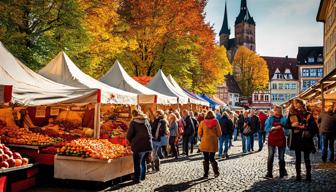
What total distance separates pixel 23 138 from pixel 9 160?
6.67 feet

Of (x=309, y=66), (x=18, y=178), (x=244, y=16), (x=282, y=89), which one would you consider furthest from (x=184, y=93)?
(x=244, y=16)

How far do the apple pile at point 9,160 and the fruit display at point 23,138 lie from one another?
3.50 ft

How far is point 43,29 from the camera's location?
16.2 m

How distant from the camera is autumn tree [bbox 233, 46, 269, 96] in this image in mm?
67312

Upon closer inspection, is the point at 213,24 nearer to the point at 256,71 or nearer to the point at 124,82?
the point at 124,82

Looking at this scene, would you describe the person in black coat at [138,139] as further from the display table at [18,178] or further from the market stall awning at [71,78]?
the display table at [18,178]

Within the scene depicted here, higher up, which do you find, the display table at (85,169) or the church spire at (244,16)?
the church spire at (244,16)

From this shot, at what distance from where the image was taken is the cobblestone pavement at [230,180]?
9.02 m

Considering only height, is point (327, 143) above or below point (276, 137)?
below

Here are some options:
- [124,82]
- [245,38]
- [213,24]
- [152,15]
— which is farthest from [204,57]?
[245,38]

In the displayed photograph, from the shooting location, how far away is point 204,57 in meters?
31.0

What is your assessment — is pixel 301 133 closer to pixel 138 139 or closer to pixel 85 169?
pixel 138 139

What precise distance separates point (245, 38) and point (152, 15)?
102607mm

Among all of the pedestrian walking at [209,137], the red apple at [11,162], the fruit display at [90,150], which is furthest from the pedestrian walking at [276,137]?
the red apple at [11,162]
